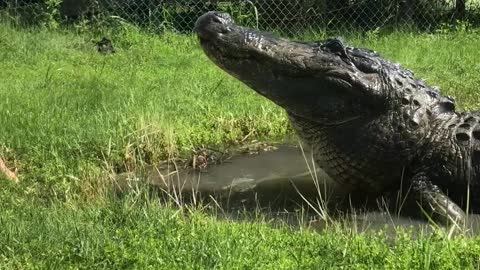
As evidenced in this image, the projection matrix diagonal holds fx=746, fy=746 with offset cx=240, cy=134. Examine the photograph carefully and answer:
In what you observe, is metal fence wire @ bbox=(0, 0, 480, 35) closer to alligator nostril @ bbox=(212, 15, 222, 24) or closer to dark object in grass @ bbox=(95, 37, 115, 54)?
dark object in grass @ bbox=(95, 37, 115, 54)

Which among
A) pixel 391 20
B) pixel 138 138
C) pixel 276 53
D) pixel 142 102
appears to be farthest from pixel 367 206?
pixel 391 20

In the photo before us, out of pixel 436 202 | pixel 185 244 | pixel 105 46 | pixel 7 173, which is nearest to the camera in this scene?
pixel 185 244

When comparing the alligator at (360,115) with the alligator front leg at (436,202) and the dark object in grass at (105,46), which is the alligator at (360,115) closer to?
the alligator front leg at (436,202)

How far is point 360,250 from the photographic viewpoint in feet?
11.0

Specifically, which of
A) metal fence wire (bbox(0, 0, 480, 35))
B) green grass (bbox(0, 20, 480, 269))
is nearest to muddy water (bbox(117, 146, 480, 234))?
green grass (bbox(0, 20, 480, 269))

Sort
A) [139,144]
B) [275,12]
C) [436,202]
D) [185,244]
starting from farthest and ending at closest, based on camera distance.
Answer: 1. [275,12]
2. [139,144]
3. [436,202]
4. [185,244]

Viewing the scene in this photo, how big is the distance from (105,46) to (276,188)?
5142 millimetres

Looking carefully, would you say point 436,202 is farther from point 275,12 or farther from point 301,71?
point 275,12

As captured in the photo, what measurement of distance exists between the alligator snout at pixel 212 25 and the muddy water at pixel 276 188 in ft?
3.22

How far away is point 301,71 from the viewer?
4.55 meters

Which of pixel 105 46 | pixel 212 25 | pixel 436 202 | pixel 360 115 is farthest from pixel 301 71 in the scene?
pixel 105 46

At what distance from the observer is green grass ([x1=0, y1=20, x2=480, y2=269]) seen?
10.9 ft

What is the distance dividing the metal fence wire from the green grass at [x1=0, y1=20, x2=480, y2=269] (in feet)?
2.73

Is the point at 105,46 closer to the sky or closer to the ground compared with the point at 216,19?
closer to the ground
